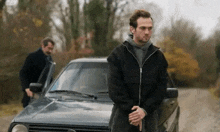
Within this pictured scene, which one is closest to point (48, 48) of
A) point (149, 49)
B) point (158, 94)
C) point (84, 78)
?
point (84, 78)

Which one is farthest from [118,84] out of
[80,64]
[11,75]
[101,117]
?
[11,75]

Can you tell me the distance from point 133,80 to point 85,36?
2147 centimetres

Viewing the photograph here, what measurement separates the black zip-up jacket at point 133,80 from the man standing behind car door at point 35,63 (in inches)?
144

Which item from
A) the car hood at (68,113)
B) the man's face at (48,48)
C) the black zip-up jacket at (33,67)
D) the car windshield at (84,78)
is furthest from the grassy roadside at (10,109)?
→ the car hood at (68,113)

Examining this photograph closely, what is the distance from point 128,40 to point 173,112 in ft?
8.07

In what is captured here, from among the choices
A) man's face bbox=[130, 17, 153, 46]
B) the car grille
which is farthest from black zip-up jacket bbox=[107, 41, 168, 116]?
the car grille

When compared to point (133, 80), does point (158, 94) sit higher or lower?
lower

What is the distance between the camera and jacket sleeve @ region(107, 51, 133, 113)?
10.7ft

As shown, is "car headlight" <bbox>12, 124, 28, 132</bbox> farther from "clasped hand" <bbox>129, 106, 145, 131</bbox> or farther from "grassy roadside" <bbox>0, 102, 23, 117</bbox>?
"grassy roadside" <bbox>0, 102, 23, 117</bbox>

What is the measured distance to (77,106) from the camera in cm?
462

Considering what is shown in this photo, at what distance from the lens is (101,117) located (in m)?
4.21

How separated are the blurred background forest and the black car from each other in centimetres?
760

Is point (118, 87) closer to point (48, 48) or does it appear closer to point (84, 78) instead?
point (84, 78)

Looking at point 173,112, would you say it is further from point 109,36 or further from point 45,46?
point 109,36
